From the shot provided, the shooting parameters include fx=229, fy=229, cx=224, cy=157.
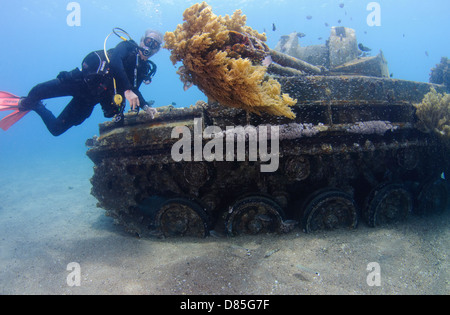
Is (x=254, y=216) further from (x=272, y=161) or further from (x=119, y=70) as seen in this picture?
(x=119, y=70)

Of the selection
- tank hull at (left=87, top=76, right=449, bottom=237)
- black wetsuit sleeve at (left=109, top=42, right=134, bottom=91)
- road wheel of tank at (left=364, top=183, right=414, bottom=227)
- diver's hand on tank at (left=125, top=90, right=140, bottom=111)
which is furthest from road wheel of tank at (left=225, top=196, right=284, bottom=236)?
black wetsuit sleeve at (left=109, top=42, right=134, bottom=91)

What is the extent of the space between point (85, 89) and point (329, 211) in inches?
201

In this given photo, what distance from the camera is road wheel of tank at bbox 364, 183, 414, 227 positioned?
4.24 meters

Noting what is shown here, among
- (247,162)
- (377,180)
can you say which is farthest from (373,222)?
(247,162)

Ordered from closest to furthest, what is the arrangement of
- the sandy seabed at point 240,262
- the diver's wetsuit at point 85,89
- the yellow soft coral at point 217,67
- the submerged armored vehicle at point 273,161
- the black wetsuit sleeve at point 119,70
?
the sandy seabed at point 240,262
the yellow soft coral at point 217,67
the submerged armored vehicle at point 273,161
the black wetsuit sleeve at point 119,70
the diver's wetsuit at point 85,89

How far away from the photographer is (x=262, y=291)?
270 cm

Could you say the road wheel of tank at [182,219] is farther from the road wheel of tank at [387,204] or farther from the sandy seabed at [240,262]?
the road wheel of tank at [387,204]

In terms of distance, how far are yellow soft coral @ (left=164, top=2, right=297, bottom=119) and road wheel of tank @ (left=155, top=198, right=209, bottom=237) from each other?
195 cm

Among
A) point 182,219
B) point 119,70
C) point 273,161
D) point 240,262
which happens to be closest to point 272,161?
point 273,161

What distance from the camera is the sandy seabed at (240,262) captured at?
111 inches

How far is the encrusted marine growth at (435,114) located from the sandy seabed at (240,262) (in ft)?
5.82

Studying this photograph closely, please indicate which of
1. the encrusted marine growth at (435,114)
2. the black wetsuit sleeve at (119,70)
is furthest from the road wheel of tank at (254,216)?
the encrusted marine growth at (435,114)

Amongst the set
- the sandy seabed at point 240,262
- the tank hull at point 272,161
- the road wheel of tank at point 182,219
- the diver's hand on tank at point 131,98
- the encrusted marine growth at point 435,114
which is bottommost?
the sandy seabed at point 240,262

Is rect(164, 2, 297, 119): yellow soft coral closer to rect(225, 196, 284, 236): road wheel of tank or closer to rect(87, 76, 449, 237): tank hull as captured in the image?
rect(87, 76, 449, 237): tank hull
